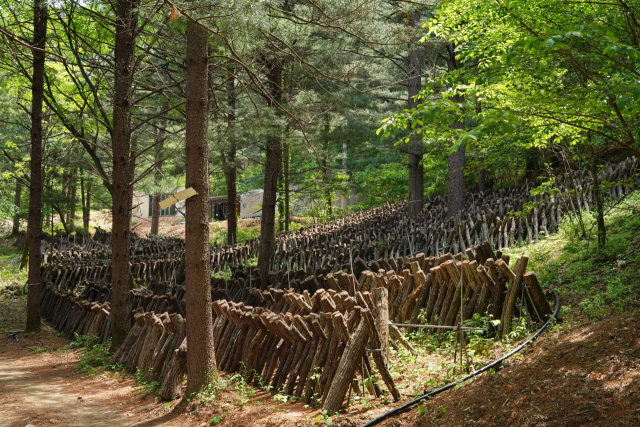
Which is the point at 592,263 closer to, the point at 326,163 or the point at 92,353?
the point at 92,353

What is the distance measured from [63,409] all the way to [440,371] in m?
4.31

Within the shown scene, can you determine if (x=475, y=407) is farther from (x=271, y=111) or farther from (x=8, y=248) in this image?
(x=8, y=248)

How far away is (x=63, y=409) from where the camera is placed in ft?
20.1

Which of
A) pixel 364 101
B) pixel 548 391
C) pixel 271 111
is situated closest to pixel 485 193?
pixel 364 101

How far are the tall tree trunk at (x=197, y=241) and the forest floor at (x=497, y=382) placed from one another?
36cm

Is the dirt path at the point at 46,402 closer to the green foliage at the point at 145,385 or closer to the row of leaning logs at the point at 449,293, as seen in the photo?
the green foliage at the point at 145,385

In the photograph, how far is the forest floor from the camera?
3672 mm

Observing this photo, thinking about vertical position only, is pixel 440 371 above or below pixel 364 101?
below

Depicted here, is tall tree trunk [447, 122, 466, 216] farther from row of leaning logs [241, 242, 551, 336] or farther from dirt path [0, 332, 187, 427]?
dirt path [0, 332, 187, 427]

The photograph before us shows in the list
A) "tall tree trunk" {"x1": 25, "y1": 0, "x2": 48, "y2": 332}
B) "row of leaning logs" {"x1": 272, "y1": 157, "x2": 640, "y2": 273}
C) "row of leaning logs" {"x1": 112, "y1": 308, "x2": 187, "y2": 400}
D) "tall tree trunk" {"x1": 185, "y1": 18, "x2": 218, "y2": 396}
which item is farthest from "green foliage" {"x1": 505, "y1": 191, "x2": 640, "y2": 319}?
"tall tree trunk" {"x1": 25, "y1": 0, "x2": 48, "y2": 332}

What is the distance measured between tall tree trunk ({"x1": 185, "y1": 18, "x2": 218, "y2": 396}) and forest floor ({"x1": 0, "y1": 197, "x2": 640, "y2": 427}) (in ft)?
1.17

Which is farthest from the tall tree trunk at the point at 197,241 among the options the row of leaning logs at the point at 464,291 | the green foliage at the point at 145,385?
the row of leaning logs at the point at 464,291

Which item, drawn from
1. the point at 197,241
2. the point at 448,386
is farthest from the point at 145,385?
the point at 448,386

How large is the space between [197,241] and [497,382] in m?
3.39
